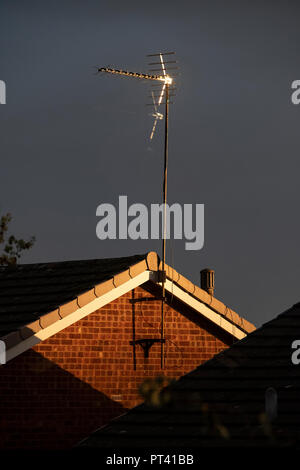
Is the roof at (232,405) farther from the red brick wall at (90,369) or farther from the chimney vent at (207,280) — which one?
the chimney vent at (207,280)

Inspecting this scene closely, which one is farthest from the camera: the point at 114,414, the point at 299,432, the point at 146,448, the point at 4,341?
A: the point at 114,414

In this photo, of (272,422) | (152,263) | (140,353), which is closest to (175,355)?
(140,353)

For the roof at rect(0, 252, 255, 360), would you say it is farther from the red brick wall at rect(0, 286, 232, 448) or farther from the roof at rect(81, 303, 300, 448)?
the roof at rect(81, 303, 300, 448)

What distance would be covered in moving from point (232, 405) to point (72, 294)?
657 cm

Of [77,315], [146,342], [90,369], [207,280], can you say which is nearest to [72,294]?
[77,315]

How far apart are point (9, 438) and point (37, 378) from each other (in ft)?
4.04

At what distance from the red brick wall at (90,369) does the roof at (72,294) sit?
0.33 metres

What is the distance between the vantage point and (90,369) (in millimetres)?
19500

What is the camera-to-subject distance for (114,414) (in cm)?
1967

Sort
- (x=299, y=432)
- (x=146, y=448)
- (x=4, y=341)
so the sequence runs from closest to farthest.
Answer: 1. (x=299, y=432)
2. (x=146, y=448)
3. (x=4, y=341)

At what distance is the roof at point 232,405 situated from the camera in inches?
486
